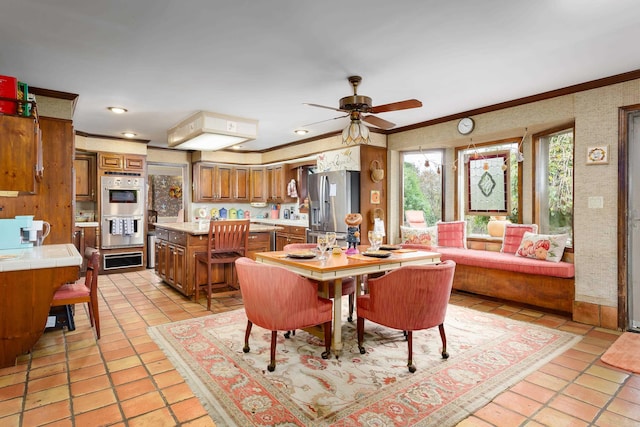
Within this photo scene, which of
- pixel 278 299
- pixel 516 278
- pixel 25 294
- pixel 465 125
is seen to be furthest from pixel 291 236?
pixel 25 294

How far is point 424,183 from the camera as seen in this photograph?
19.0 feet

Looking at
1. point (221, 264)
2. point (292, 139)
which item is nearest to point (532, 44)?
point (221, 264)

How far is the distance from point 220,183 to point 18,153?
464cm

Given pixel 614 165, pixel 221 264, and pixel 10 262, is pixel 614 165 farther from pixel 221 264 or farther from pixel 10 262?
pixel 10 262

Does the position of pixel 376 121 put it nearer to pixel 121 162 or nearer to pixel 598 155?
pixel 598 155

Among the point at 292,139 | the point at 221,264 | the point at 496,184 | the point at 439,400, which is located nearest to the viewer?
the point at 439,400

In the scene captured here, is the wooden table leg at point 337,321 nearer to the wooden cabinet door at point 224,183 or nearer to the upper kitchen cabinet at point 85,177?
the wooden cabinet door at point 224,183

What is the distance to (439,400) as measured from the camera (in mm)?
2107

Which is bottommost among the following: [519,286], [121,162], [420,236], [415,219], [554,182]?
[519,286]

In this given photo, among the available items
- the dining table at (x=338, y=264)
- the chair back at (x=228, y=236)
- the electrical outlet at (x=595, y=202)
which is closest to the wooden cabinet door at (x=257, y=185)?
the chair back at (x=228, y=236)

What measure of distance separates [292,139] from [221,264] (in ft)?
9.42

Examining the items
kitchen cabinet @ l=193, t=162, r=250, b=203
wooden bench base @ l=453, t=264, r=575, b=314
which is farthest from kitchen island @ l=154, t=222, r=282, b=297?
wooden bench base @ l=453, t=264, r=575, b=314

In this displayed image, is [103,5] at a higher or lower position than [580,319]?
higher

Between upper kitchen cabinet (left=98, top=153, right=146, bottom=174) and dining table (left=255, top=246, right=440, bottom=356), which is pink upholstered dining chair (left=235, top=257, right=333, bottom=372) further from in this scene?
upper kitchen cabinet (left=98, top=153, right=146, bottom=174)
